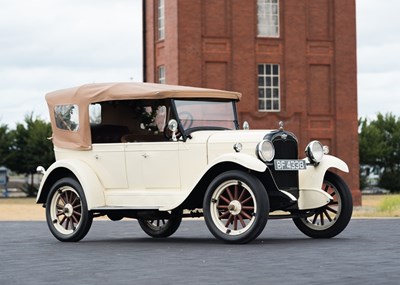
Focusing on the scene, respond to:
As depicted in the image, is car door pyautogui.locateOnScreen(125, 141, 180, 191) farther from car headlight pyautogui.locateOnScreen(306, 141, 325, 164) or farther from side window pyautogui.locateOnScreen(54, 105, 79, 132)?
car headlight pyautogui.locateOnScreen(306, 141, 325, 164)

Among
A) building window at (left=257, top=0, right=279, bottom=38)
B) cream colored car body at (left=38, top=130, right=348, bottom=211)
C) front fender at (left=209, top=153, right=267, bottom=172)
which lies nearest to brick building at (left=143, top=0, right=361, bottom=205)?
building window at (left=257, top=0, right=279, bottom=38)

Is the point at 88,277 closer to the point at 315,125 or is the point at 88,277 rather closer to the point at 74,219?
the point at 74,219

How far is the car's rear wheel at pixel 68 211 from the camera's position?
15.5 meters

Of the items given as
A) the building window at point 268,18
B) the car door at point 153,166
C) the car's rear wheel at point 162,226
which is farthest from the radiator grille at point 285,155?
the building window at point 268,18

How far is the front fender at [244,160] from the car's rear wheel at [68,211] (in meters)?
2.42

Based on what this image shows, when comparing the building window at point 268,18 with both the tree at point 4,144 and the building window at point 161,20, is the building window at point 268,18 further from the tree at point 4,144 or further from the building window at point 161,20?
the tree at point 4,144

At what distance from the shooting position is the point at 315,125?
1703 inches

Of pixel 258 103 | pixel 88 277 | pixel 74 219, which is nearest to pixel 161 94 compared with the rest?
pixel 74 219

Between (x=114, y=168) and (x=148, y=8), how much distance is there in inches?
1149

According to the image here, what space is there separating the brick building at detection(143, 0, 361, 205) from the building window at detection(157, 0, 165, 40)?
0.14 feet

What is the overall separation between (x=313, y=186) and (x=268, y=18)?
2819cm

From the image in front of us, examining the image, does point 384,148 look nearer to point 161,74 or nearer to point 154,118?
point 161,74

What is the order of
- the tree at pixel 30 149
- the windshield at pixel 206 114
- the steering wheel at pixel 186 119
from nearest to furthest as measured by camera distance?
the steering wheel at pixel 186 119
the windshield at pixel 206 114
the tree at pixel 30 149

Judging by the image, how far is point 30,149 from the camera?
65.0 meters
